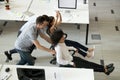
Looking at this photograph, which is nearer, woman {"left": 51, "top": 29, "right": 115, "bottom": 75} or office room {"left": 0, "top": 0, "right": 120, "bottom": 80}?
woman {"left": 51, "top": 29, "right": 115, "bottom": 75}

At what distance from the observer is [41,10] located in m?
4.79

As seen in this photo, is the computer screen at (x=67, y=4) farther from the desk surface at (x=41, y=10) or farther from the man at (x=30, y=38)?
the man at (x=30, y=38)

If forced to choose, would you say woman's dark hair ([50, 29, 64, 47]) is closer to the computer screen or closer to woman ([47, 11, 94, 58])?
woman ([47, 11, 94, 58])

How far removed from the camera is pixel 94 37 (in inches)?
199

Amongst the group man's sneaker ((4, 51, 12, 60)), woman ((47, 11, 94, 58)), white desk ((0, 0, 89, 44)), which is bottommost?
man's sneaker ((4, 51, 12, 60))

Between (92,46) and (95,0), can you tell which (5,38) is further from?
(95,0)

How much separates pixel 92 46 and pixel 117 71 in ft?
2.84

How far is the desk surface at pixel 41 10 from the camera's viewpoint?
4.50 meters

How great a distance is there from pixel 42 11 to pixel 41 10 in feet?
0.17

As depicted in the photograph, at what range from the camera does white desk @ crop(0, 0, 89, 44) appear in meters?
4.50

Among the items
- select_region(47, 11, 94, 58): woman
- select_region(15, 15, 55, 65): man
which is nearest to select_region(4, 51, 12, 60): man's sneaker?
select_region(15, 15, 55, 65): man

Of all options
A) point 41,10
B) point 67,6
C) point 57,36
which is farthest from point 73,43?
point 57,36

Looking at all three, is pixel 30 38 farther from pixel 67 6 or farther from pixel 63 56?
pixel 67 6

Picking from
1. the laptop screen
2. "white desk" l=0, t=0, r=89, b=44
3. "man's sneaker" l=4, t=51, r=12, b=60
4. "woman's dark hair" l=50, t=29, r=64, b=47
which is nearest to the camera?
the laptop screen
